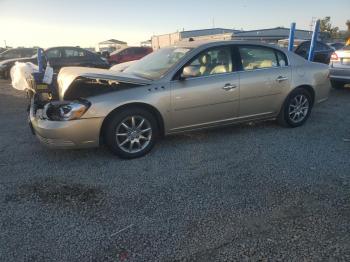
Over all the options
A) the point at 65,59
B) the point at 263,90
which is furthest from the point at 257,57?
the point at 65,59

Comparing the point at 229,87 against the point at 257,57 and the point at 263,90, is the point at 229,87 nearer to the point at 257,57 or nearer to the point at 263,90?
the point at 263,90

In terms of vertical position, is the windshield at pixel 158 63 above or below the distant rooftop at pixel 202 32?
below

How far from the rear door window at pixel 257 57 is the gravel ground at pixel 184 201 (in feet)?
3.65

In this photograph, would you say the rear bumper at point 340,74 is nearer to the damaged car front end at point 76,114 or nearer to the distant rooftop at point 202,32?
the damaged car front end at point 76,114

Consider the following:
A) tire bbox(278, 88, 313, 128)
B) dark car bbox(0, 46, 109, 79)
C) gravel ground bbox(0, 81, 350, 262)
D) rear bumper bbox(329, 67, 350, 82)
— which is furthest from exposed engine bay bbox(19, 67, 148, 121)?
dark car bbox(0, 46, 109, 79)

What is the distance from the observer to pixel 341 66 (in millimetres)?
8242

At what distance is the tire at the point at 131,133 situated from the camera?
13.0ft

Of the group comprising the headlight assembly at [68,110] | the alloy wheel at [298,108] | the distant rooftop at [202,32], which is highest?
the distant rooftop at [202,32]

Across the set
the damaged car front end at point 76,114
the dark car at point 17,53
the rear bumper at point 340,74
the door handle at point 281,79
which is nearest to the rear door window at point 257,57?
the door handle at point 281,79

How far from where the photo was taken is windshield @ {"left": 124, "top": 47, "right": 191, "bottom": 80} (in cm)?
441

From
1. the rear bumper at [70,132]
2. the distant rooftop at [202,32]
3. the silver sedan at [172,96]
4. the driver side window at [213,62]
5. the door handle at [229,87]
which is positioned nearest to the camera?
the rear bumper at [70,132]

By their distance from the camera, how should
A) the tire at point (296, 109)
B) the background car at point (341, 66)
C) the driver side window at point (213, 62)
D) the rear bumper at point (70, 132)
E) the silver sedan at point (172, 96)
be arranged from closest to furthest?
the rear bumper at point (70, 132), the silver sedan at point (172, 96), the driver side window at point (213, 62), the tire at point (296, 109), the background car at point (341, 66)

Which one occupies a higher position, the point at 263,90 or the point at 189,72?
the point at 189,72

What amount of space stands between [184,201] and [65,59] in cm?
1148
